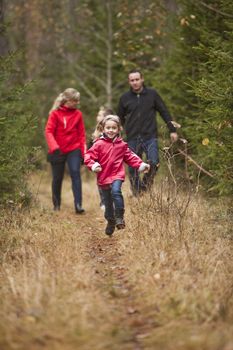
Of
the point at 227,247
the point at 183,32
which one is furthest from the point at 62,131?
the point at 227,247

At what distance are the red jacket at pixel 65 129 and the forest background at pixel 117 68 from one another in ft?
1.49

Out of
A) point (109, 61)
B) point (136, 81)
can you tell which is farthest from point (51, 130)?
point (109, 61)

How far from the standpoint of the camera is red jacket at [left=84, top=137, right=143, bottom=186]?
6.82 metres

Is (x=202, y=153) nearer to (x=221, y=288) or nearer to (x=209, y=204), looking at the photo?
(x=209, y=204)

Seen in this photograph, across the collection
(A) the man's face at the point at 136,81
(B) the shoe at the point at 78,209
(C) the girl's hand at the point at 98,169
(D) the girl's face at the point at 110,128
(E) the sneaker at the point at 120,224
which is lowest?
(B) the shoe at the point at 78,209

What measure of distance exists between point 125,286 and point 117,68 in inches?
492

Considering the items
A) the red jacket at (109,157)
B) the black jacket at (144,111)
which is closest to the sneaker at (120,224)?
the red jacket at (109,157)

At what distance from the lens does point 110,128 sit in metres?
6.81

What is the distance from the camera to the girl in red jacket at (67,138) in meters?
9.41

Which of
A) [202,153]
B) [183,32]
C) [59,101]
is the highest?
[183,32]

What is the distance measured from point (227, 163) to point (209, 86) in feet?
3.33

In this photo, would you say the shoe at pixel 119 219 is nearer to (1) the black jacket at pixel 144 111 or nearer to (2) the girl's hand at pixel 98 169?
Result: (2) the girl's hand at pixel 98 169

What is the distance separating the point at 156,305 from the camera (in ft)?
13.8

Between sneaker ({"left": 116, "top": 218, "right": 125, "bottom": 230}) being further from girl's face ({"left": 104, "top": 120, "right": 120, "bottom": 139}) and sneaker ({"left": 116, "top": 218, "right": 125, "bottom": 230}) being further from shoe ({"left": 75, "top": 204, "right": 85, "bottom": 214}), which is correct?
shoe ({"left": 75, "top": 204, "right": 85, "bottom": 214})
